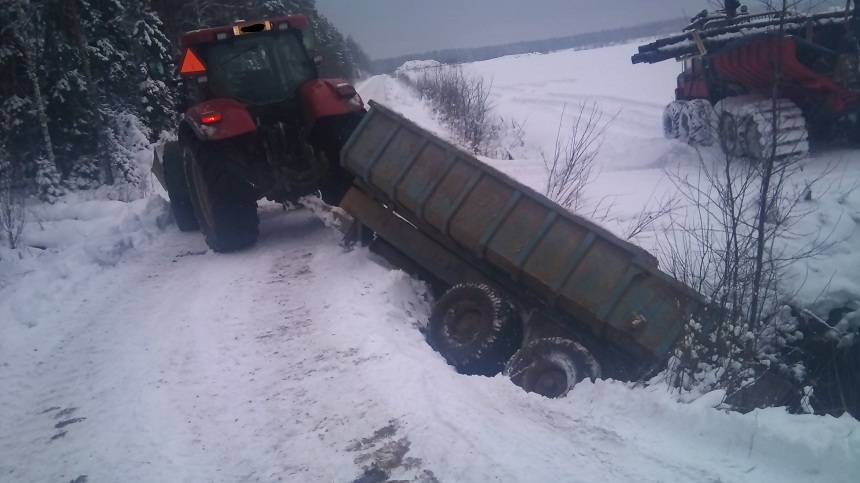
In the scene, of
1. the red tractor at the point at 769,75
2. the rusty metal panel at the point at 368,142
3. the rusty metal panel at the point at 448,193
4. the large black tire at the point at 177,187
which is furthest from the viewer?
the red tractor at the point at 769,75

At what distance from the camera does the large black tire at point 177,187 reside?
29.7 feet

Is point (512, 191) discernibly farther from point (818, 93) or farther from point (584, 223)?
point (818, 93)

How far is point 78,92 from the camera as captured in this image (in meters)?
14.9

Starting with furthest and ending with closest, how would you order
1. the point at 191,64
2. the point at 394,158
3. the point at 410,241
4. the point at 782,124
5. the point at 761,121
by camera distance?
the point at 761,121 < the point at 782,124 < the point at 191,64 < the point at 410,241 < the point at 394,158

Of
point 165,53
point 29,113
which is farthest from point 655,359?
point 165,53

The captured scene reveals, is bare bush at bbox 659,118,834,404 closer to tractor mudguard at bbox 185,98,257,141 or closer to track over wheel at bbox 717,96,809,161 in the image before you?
track over wheel at bbox 717,96,809,161

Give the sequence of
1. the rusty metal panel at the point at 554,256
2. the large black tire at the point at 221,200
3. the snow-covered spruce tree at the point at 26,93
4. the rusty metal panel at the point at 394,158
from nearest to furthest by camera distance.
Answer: the rusty metal panel at the point at 554,256, the rusty metal panel at the point at 394,158, the large black tire at the point at 221,200, the snow-covered spruce tree at the point at 26,93

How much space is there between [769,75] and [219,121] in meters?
9.46

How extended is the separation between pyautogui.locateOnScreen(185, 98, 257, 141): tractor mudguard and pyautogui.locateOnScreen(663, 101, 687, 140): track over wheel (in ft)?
33.0

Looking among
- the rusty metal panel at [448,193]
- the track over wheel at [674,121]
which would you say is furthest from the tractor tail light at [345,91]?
the track over wheel at [674,121]

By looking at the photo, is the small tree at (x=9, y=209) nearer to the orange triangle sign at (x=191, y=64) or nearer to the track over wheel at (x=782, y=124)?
the orange triangle sign at (x=191, y=64)

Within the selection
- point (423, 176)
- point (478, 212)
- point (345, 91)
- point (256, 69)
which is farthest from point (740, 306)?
point (256, 69)

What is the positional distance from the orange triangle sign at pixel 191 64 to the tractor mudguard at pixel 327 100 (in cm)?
124

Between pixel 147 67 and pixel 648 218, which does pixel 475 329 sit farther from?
pixel 147 67
